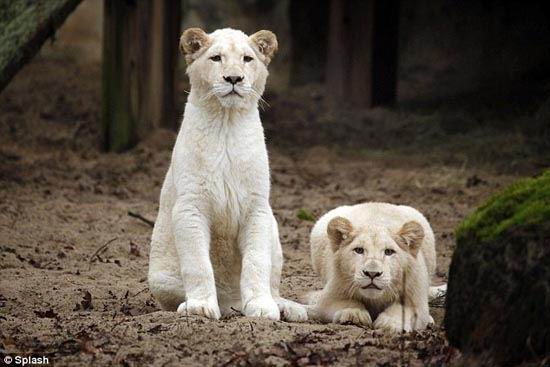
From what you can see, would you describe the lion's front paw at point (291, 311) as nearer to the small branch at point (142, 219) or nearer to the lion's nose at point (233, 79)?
the lion's nose at point (233, 79)

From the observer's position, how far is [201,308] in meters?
6.38

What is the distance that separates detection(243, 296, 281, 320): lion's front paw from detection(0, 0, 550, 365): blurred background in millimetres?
182

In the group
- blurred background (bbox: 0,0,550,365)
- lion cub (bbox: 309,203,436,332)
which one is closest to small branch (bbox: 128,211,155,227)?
blurred background (bbox: 0,0,550,365)

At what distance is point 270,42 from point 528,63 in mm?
8683

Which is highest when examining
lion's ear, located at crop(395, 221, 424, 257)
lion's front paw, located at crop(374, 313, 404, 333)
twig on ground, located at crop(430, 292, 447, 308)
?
lion's ear, located at crop(395, 221, 424, 257)

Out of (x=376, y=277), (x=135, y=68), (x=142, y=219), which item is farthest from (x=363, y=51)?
(x=376, y=277)

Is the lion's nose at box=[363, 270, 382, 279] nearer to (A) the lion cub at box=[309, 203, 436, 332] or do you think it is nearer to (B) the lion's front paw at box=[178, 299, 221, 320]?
(A) the lion cub at box=[309, 203, 436, 332]

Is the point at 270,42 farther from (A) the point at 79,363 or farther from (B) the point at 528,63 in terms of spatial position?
(B) the point at 528,63

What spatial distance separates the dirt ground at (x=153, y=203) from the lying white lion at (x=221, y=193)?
0.82 ft

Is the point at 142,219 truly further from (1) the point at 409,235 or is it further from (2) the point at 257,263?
(1) the point at 409,235

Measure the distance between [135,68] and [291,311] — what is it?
6.42 meters

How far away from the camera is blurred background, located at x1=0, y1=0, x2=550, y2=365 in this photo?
6.03 meters

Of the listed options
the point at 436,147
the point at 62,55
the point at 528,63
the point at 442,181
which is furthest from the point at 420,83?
the point at 62,55

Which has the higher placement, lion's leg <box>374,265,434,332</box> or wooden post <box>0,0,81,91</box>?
wooden post <box>0,0,81,91</box>
